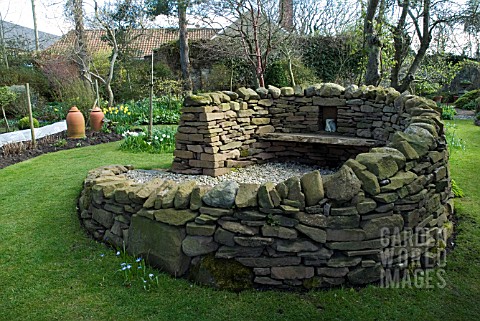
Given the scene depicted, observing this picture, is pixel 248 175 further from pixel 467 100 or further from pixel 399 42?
pixel 467 100

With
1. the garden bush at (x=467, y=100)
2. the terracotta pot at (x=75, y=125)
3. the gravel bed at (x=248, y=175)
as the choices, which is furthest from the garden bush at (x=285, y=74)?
the gravel bed at (x=248, y=175)

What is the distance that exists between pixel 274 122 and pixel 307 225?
3.63 m

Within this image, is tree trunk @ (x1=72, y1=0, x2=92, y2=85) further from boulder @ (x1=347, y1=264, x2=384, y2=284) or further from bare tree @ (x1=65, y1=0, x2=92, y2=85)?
boulder @ (x1=347, y1=264, x2=384, y2=284)

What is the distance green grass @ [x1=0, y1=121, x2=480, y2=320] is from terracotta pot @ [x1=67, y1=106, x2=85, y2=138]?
17.4ft

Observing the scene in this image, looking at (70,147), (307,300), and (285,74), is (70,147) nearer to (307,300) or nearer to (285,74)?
(307,300)

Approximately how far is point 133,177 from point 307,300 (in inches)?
121

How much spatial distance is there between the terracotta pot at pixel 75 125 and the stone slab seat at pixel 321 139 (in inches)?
219

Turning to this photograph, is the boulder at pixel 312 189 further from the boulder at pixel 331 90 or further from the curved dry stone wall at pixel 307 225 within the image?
the boulder at pixel 331 90

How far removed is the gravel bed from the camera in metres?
5.32

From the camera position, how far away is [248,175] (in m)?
5.67

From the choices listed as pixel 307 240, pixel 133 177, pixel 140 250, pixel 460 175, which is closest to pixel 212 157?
pixel 133 177

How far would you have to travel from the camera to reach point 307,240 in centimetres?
319

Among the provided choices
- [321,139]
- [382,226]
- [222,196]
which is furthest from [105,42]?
[382,226]

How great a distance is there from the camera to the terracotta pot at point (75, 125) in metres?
9.84
